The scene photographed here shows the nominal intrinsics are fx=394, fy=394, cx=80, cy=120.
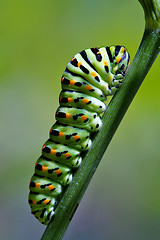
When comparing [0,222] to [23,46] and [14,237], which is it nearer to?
[14,237]

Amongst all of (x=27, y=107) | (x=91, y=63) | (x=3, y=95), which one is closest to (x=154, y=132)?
(x=27, y=107)

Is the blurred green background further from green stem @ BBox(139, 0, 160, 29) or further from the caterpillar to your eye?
green stem @ BBox(139, 0, 160, 29)

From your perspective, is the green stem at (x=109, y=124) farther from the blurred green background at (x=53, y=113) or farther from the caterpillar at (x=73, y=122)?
the blurred green background at (x=53, y=113)

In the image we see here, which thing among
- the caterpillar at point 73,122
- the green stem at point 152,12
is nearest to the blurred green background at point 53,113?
the caterpillar at point 73,122

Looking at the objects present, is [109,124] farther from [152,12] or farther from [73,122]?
[73,122]

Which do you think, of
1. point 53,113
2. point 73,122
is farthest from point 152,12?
point 53,113

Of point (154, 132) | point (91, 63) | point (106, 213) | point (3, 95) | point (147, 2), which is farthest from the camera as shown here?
point (3, 95)

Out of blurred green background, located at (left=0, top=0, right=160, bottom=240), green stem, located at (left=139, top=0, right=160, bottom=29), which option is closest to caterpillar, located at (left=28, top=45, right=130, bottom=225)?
green stem, located at (left=139, top=0, right=160, bottom=29)
